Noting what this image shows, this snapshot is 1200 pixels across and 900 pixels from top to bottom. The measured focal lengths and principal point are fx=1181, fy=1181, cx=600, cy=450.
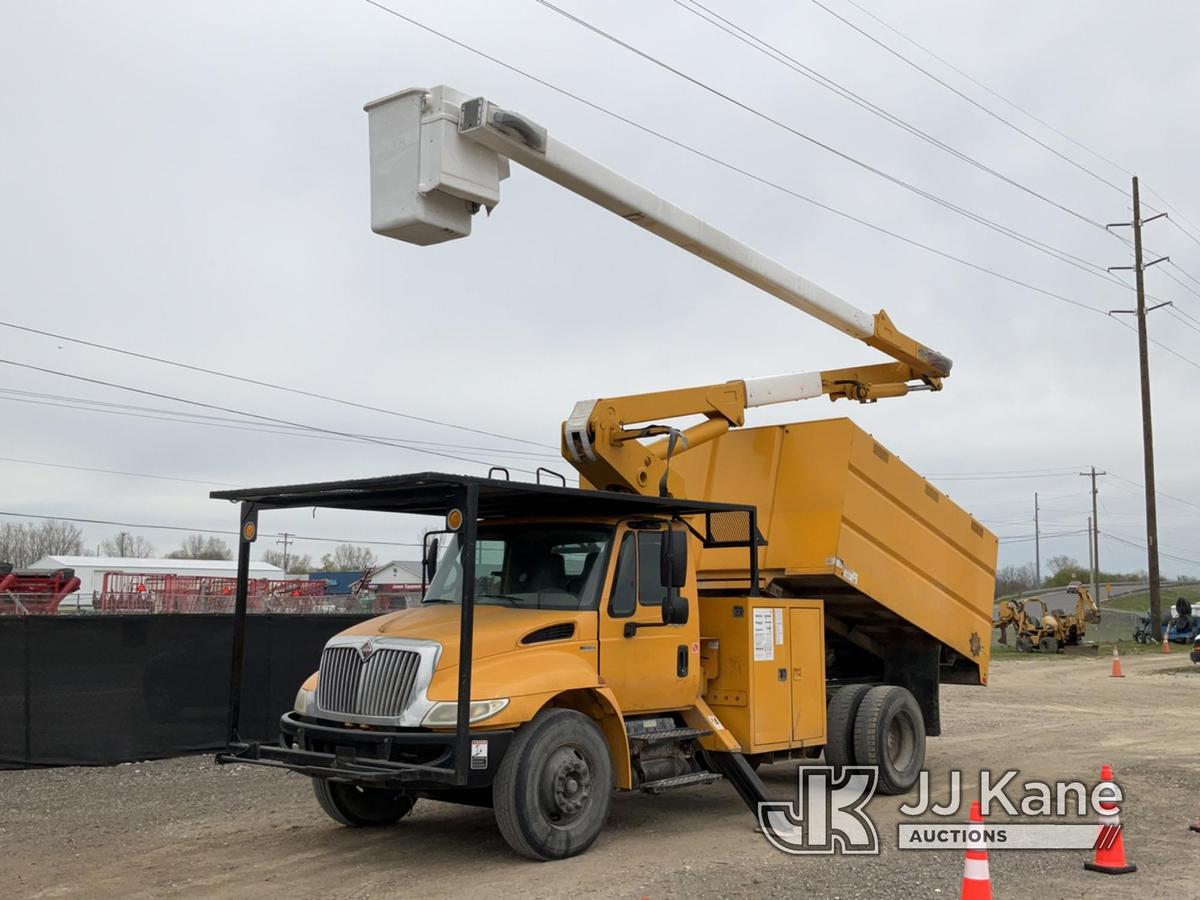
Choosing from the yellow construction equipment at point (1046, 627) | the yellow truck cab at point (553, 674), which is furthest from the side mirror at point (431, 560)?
the yellow construction equipment at point (1046, 627)

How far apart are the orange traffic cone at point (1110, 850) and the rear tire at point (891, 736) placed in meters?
3.15

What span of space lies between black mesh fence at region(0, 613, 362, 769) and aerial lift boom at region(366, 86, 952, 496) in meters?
5.76

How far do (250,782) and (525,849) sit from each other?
17.5 feet

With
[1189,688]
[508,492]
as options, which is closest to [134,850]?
[508,492]

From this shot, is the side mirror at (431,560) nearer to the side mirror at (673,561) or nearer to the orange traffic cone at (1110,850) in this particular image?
the side mirror at (673,561)

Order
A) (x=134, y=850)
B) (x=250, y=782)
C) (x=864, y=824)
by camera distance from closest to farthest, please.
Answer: (x=134, y=850)
(x=864, y=824)
(x=250, y=782)

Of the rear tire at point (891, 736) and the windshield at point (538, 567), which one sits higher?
the windshield at point (538, 567)

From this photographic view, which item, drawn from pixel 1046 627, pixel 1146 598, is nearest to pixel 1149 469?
pixel 1046 627

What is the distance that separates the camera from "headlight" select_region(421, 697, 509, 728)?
7.62 m

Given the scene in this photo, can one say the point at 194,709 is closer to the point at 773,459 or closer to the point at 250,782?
the point at 250,782

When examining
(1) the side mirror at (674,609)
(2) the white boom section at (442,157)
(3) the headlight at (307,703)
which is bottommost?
(3) the headlight at (307,703)

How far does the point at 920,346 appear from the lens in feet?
42.0

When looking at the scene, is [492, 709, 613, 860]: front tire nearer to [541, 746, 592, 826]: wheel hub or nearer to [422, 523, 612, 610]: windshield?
[541, 746, 592, 826]: wheel hub

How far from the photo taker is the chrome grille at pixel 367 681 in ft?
25.9
